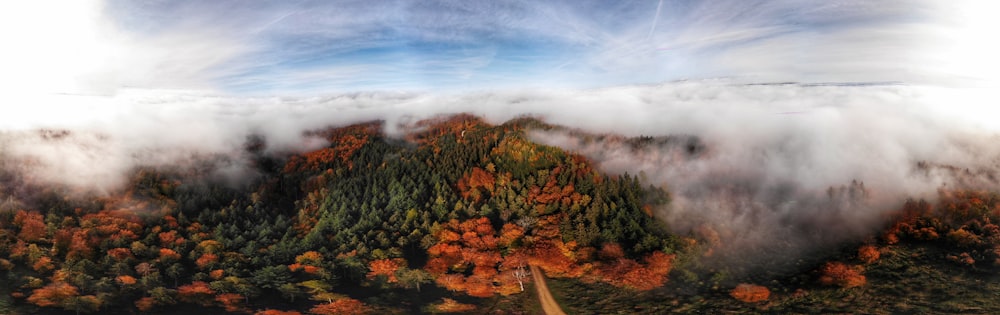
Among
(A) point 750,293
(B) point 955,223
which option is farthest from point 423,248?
(B) point 955,223

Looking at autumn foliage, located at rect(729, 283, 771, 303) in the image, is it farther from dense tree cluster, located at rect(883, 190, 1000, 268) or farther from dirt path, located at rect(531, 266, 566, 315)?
dense tree cluster, located at rect(883, 190, 1000, 268)

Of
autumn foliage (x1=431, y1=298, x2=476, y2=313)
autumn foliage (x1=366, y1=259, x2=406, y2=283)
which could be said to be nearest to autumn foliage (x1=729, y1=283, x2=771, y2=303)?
autumn foliage (x1=431, y1=298, x2=476, y2=313)

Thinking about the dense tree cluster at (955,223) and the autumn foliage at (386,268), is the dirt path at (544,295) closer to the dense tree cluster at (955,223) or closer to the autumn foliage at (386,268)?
the autumn foliage at (386,268)

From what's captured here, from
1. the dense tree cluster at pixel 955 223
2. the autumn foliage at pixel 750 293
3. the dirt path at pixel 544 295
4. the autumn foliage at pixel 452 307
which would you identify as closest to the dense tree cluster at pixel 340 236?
A: the autumn foliage at pixel 452 307

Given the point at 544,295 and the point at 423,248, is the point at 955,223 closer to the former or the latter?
the point at 544,295

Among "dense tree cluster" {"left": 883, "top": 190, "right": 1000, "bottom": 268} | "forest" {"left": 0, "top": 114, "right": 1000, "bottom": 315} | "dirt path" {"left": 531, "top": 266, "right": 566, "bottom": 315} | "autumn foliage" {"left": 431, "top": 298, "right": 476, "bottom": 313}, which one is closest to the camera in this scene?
"dirt path" {"left": 531, "top": 266, "right": 566, "bottom": 315}

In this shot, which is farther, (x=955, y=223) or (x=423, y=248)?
(x=423, y=248)

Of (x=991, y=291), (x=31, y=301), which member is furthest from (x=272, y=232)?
(x=991, y=291)
